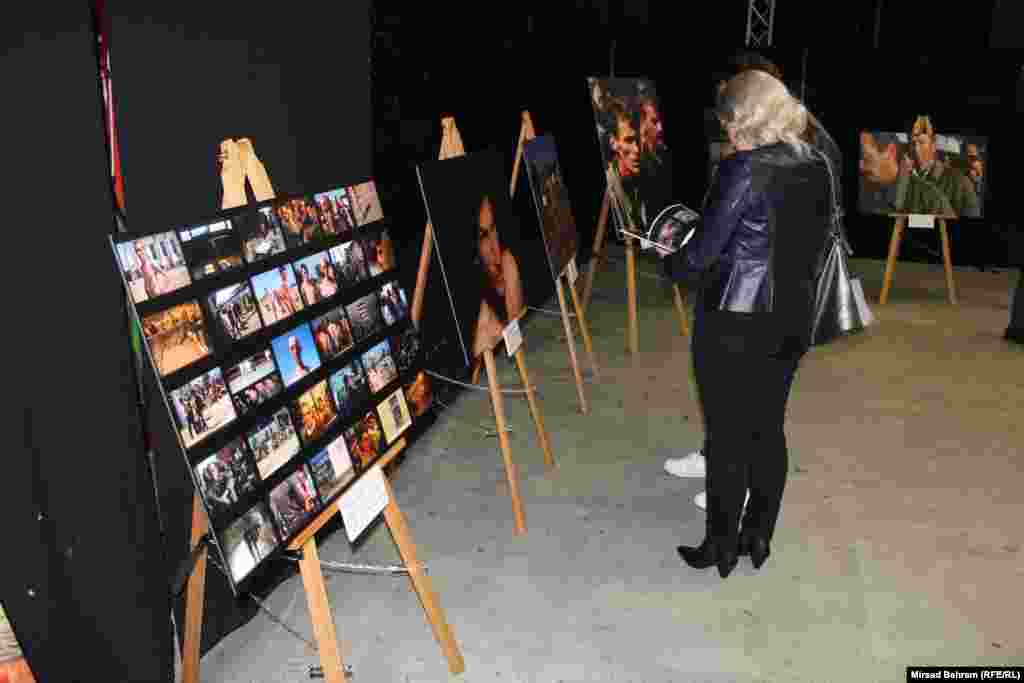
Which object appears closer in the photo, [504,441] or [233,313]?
[233,313]

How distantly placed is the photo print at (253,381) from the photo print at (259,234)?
189 mm

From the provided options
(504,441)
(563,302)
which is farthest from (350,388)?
(563,302)

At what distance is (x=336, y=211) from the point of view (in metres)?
1.91

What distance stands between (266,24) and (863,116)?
19.2ft

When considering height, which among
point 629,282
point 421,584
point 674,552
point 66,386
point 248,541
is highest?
point 66,386

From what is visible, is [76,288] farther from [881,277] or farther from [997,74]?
[997,74]

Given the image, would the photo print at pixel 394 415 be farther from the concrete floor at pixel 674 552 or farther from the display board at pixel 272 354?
the concrete floor at pixel 674 552

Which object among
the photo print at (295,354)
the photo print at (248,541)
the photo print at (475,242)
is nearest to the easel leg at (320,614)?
the photo print at (248,541)

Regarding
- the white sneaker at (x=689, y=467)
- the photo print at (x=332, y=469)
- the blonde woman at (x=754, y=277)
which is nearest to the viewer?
the photo print at (x=332, y=469)

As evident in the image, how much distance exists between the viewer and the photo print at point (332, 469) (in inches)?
66.5

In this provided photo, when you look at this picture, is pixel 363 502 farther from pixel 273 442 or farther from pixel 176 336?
pixel 176 336

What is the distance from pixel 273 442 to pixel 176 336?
0.27 metres

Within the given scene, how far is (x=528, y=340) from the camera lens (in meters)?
4.91

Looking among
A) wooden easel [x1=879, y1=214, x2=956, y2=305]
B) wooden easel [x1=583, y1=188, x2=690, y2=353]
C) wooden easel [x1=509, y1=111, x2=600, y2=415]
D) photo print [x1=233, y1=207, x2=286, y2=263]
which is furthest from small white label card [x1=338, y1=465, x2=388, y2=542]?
wooden easel [x1=879, y1=214, x2=956, y2=305]
